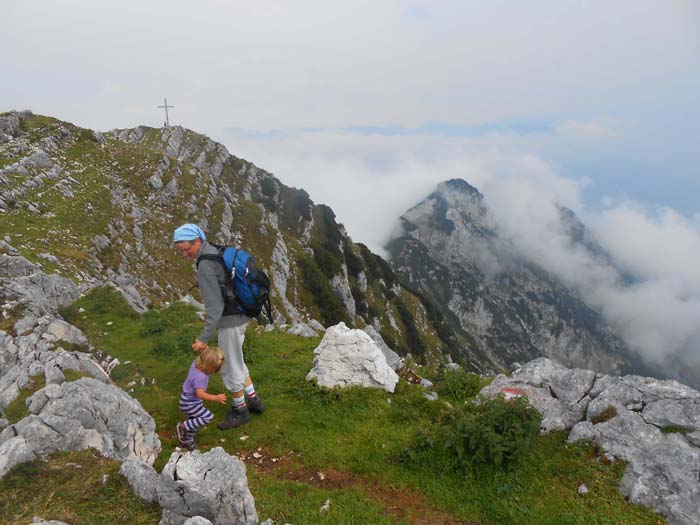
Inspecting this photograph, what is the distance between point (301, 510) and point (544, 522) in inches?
165

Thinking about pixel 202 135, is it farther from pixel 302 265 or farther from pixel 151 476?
pixel 151 476

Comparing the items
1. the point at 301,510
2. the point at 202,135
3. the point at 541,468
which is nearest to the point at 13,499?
the point at 301,510


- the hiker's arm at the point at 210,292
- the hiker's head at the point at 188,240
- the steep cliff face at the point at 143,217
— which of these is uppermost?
the hiker's head at the point at 188,240

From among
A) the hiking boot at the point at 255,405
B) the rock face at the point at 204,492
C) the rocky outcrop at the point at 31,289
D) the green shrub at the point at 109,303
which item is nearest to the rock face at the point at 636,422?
the hiking boot at the point at 255,405

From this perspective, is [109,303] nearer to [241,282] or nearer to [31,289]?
[31,289]

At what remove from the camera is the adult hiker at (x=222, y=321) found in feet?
28.6

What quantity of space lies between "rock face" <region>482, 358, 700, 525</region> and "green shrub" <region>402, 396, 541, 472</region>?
1.17m

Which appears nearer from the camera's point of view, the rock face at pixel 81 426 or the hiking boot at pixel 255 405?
the rock face at pixel 81 426

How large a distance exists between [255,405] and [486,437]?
19.4 ft

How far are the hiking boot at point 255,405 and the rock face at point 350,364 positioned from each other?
1721 millimetres

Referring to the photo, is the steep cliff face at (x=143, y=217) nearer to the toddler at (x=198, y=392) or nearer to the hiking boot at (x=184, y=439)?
the hiking boot at (x=184, y=439)

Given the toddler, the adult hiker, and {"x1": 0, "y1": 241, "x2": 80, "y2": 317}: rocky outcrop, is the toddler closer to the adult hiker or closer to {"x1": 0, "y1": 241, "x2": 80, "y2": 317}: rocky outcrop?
the adult hiker

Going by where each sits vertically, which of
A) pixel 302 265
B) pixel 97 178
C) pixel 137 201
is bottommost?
pixel 302 265

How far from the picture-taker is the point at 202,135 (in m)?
119
